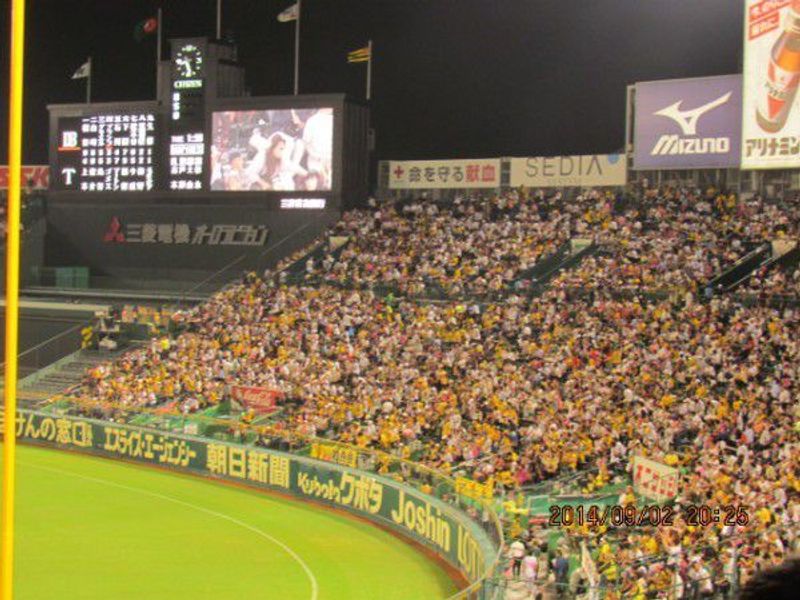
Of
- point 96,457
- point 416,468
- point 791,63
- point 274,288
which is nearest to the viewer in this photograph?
point 416,468

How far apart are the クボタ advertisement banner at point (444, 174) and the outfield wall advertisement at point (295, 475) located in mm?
14783

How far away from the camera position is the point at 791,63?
87.9ft

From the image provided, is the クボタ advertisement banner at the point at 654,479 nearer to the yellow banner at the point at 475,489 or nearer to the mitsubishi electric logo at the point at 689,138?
the yellow banner at the point at 475,489

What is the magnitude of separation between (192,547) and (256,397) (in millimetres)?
9473

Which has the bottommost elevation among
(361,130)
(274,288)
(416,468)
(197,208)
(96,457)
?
(96,457)

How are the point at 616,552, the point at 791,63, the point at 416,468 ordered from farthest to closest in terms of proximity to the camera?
the point at 791,63
the point at 416,468
the point at 616,552

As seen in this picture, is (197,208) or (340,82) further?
(340,82)

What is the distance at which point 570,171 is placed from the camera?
3825cm

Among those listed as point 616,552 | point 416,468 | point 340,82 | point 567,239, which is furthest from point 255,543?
point 340,82

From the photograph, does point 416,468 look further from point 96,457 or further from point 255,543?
point 96,457

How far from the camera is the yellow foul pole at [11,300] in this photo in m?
8.80

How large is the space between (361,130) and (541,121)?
770cm

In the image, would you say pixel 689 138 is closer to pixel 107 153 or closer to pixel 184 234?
pixel 184 234

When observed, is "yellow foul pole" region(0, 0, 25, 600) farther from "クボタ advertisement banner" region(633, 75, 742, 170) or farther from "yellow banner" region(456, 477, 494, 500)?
"クボタ advertisement banner" region(633, 75, 742, 170)
